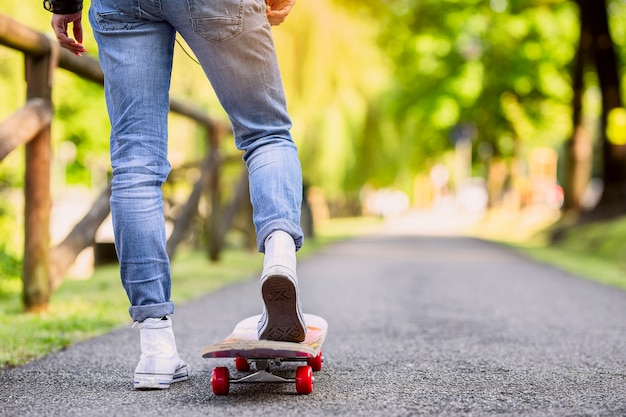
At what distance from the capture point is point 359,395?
2.32 meters

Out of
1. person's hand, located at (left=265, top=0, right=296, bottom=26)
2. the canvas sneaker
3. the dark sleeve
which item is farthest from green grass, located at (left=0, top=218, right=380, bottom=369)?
person's hand, located at (left=265, top=0, right=296, bottom=26)

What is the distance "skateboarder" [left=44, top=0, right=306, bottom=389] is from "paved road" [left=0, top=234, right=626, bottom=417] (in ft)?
0.87

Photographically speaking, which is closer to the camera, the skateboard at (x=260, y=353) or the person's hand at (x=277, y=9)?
the skateboard at (x=260, y=353)

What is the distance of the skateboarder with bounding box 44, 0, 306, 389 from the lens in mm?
2381

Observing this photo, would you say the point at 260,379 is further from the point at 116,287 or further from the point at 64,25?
the point at 116,287

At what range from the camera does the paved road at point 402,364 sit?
7.14 ft

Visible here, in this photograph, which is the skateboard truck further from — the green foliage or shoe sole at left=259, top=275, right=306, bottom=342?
the green foliage

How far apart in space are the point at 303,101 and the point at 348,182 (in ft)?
10.2

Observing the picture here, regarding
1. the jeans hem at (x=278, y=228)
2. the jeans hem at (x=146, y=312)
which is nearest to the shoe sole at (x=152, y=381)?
the jeans hem at (x=146, y=312)

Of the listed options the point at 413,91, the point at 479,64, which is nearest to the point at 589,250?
the point at 413,91

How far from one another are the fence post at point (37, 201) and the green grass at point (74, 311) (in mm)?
128

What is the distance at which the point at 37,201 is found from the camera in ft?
13.5

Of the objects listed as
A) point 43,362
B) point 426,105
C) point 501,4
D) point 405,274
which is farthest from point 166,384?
point 426,105

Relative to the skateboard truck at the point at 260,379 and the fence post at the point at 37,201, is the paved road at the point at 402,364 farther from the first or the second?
the fence post at the point at 37,201
